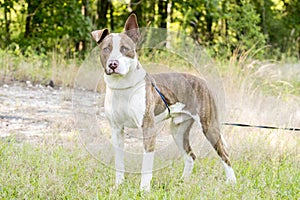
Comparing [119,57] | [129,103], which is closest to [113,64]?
[119,57]

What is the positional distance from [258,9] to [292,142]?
14.2 meters

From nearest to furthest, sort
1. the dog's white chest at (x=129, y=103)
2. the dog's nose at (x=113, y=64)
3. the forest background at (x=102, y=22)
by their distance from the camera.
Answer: the dog's nose at (x=113, y=64), the dog's white chest at (x=129, y=103), the forest background at (x=102, y=22)

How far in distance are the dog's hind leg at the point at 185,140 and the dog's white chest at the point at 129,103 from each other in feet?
2.42

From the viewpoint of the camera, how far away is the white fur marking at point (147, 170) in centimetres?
370

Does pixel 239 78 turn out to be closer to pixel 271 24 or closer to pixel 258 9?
pixel 258 9

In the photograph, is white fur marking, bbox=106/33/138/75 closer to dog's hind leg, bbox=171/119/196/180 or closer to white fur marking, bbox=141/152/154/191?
white fur marking, bbox=141/152/154/191

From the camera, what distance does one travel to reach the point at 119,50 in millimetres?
3275

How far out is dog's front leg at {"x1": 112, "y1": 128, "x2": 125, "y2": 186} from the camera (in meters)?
3.83

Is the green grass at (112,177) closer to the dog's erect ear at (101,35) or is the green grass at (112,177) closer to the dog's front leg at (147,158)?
the dog's front leg at (147,158)

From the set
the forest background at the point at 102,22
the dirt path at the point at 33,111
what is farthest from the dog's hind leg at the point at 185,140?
the forest background at the point at 102,22

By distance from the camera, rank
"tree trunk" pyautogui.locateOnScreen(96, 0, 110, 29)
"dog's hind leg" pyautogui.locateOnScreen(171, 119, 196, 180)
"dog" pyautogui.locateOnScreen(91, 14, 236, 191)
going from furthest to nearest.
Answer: "tree trunk" pyautogui.locateOnScreen(96, 0, 110, 29) < "dog's hind leg" pyautogui.locateOnScreen(171, 119, 196, 180) < "dog" pyautogui.locateOnScreen(91, 14, 236, 191)

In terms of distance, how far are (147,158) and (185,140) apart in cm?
83

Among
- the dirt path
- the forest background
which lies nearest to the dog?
the dirt path

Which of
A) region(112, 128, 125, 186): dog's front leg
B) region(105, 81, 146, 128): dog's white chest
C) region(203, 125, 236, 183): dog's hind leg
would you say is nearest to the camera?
region(105, 81, 146, 128): dog's white chest
